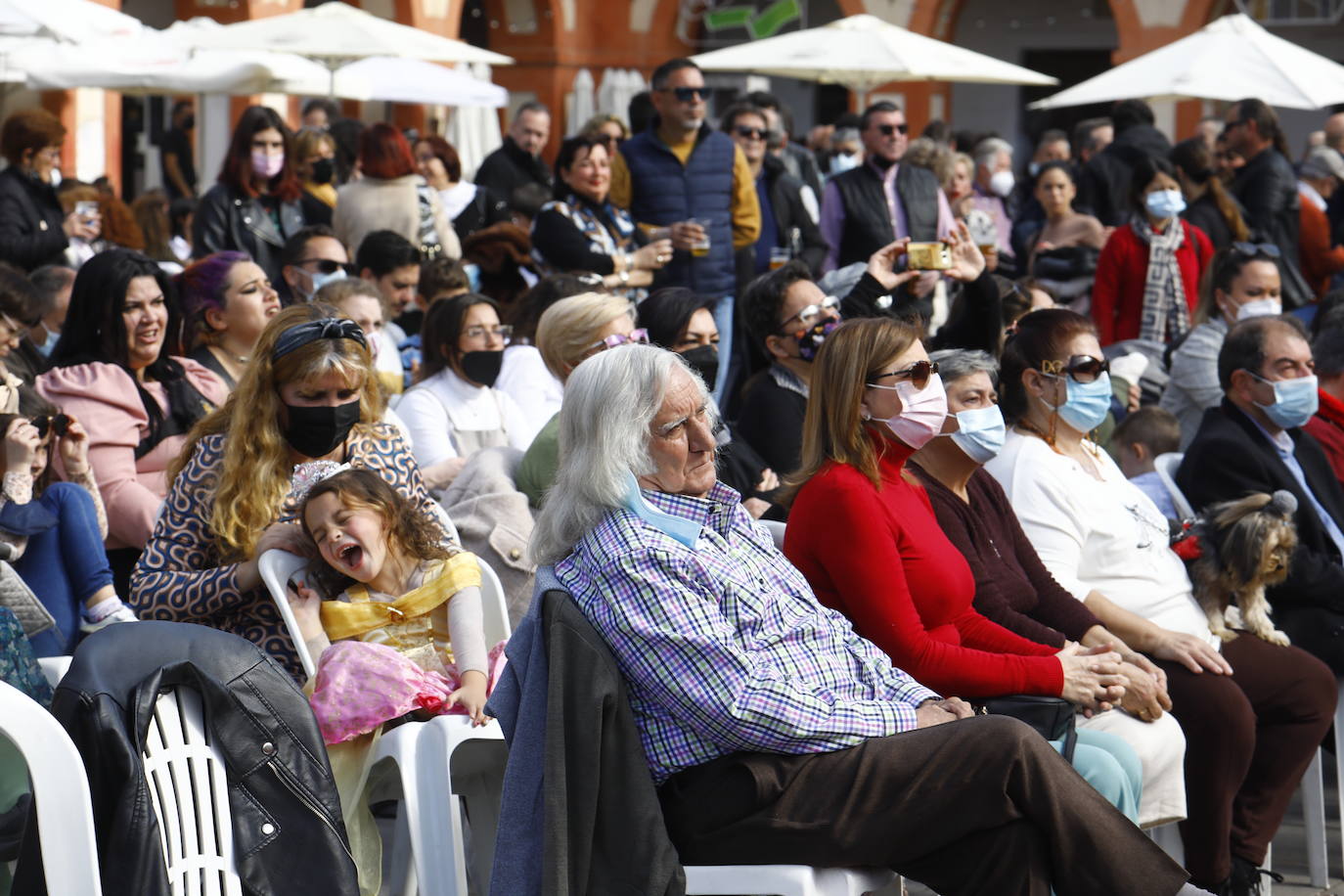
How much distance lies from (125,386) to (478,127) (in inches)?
613

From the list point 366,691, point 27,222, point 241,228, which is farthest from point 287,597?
point 27,222

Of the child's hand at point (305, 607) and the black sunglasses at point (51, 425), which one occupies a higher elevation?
the black sunglasses at point (51, 425)

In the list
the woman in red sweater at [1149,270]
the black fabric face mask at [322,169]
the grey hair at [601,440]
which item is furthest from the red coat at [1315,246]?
the grey hair at [601,440]

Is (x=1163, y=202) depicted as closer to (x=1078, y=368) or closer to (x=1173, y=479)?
(x=1173, y=479)

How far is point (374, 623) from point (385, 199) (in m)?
5.00

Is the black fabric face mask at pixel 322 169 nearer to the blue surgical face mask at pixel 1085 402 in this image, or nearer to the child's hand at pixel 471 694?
the blue surgical face mask at pixel 1085 402

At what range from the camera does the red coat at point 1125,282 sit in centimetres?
885

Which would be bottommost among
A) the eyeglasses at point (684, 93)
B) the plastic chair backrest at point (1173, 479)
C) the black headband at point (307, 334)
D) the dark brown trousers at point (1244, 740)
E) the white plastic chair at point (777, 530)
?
the dark brown trousers at point (1244, 740)

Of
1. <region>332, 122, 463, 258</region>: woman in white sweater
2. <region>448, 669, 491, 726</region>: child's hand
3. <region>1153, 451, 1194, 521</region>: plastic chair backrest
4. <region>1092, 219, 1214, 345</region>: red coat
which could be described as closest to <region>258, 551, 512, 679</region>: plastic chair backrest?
<region>448, 669, 491, 726</region>: child's hand

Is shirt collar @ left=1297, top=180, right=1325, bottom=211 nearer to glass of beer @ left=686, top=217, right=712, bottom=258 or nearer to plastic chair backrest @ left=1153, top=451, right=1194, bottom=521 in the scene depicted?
glass of beer @ left=686, top=217, right=712, bottom=258

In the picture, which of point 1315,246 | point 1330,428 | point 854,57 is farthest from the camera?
point 854,57

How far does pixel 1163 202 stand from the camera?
8719 mm

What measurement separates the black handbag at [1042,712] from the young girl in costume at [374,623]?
3.55 ft

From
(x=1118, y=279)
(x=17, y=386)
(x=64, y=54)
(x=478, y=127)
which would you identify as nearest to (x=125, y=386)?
(x=17, y=386)
